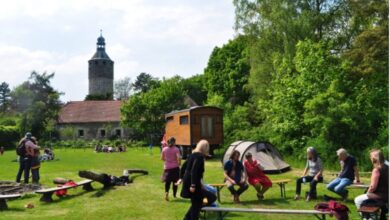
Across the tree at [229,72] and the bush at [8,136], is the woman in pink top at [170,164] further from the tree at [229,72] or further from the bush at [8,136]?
the bush at [8,136]

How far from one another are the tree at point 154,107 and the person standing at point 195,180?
40468mm

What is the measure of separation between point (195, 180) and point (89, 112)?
5801 centimetres

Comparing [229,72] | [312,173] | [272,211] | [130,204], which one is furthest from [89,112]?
[272,211]

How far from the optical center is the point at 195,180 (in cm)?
809

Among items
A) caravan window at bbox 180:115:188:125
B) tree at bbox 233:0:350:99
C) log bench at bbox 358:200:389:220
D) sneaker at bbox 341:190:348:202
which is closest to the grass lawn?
sneaker at bbox 341:190:348:202

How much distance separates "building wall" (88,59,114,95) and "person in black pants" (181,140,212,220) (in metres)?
106

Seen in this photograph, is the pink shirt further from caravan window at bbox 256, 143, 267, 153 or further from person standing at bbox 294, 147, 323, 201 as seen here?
caravan window at bbox 256, 143, 267, 153

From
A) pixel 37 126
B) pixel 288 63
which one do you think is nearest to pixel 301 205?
pixel 288 63

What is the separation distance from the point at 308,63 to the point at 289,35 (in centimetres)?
492

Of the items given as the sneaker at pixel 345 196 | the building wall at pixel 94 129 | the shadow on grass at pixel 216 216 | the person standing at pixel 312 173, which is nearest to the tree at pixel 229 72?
the building wall at pixel 94 129

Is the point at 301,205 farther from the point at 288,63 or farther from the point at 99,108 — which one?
the point at 99,108

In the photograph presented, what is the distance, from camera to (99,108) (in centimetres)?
6475

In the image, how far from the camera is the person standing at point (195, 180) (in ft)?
26.6

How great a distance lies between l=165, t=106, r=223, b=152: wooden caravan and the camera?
90.4 ft
